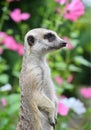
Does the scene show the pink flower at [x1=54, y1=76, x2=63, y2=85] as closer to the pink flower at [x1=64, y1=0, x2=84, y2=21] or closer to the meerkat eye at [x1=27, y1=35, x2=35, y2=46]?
the pink flower at [x1=64, y1=0, x2=84, y2=21]

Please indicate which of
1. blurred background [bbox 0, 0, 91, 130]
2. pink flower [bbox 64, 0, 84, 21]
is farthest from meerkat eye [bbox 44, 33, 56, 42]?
pink flower [bbox 64, 0, 84, 21]

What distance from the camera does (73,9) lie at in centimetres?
563

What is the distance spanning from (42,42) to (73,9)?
1397 millimetres

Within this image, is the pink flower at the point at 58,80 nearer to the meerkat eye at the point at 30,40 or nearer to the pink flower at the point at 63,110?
the pink flower at the point at 63,110

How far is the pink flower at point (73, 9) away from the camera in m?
5.51

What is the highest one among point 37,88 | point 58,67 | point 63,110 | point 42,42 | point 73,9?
point 73,9

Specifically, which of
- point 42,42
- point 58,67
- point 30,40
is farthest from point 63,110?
point 58,67

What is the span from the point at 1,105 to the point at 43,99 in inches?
64.4

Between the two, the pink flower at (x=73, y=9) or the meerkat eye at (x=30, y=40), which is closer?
Answer: the meerkat eye at (x=30, y=40)

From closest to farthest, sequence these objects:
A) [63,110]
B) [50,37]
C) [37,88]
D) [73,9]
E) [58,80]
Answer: [37,88] < [50,37] < [63,110] < [73,9] < [58,80]

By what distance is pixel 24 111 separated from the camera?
13.4ft

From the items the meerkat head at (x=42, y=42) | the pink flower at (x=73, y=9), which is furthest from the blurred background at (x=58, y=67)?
the meerkat head at (x=42, y=42)

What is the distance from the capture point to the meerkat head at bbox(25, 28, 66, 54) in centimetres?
425

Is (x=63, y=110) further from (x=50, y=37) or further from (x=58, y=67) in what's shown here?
(x=58, y=67)
